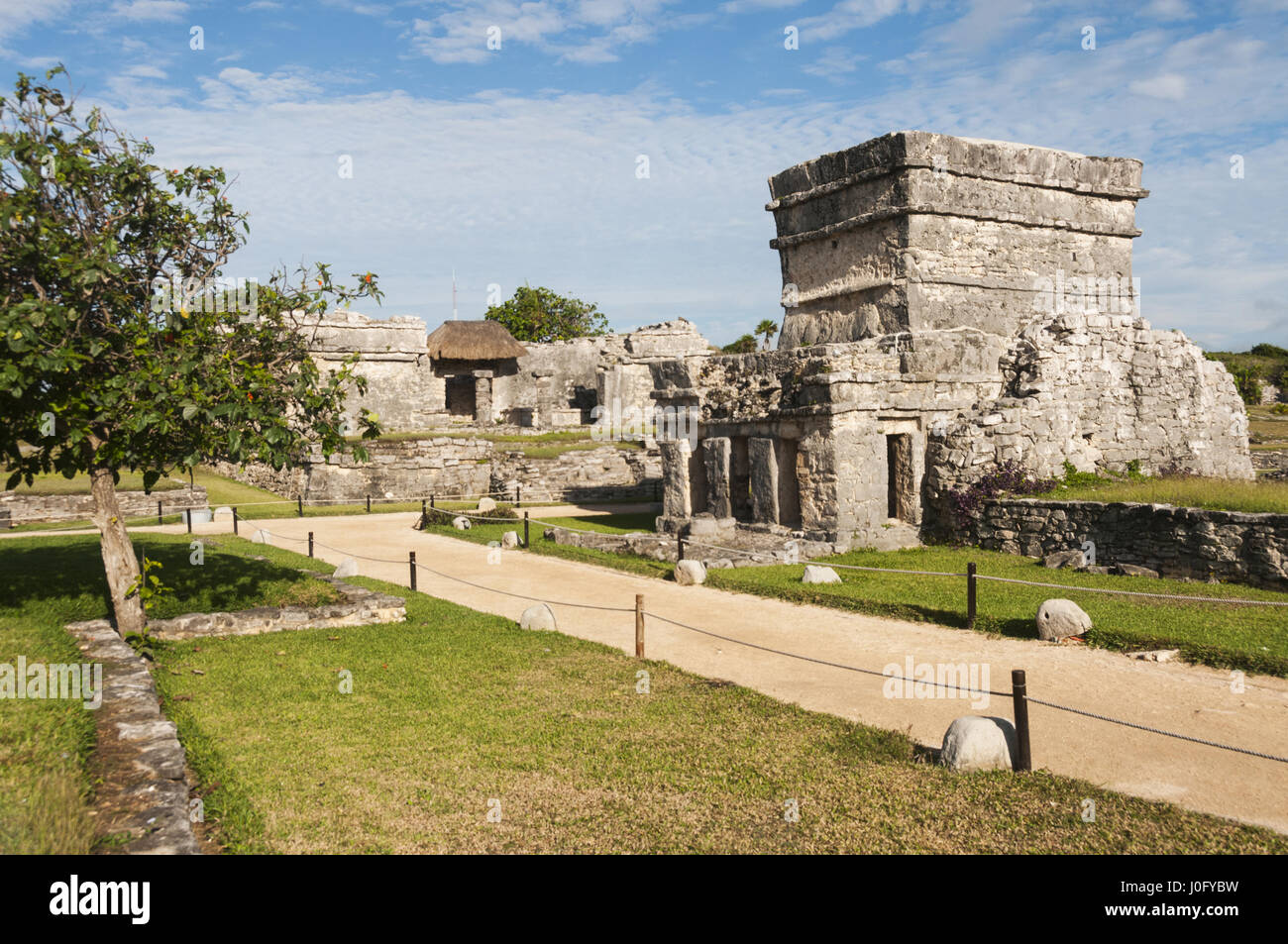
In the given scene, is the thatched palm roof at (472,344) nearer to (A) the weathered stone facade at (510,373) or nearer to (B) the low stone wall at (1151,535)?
(A) the weathered stone facade at (510,373)

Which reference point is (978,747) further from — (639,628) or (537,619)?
(537,619)

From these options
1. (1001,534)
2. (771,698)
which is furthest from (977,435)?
(771,698)

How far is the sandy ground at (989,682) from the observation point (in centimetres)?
580

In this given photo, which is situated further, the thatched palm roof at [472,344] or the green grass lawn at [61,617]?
the thatched palm roof at [472,344]

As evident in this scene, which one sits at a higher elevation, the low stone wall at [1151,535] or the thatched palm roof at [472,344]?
the thatched palm roof at [472,344]

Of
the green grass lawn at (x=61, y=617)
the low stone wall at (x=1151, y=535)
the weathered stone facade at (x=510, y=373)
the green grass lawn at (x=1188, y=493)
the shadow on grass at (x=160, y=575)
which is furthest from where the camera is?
the weathered stone facade at (x=510, y=373)

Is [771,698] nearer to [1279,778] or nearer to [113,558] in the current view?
[1279,778]

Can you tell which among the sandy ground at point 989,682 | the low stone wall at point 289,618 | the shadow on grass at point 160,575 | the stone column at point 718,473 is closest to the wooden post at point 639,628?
the sandy ground at point 989,682

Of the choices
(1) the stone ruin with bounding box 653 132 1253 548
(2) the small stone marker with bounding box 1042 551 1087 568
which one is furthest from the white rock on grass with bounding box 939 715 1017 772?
(1) the stone ruin with bounding box 653 132 1253 548

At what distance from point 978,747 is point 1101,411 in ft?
38.5

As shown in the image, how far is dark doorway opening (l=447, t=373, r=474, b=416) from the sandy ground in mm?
31165

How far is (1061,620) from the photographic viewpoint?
902cm

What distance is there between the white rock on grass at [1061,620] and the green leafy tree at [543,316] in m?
51.9

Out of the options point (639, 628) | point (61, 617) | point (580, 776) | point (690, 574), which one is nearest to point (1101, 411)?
point (690, 574)
